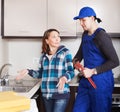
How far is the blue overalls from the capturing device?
201cm

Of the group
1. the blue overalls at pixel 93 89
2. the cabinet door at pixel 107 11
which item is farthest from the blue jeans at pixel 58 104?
the cabinet door at pixel 107 11

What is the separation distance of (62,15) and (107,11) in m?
0.48

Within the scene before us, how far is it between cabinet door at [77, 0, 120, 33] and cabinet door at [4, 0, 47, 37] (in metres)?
0.41

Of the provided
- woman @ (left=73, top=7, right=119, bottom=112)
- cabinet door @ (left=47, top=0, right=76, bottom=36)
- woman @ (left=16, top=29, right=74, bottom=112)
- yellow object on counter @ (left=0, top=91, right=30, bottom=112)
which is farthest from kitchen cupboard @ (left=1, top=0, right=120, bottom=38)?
yellow object on counter @ (left=0, top=91, right=30, bottom=112)

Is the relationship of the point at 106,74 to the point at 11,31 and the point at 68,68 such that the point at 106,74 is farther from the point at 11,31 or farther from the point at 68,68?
the point at 11,31

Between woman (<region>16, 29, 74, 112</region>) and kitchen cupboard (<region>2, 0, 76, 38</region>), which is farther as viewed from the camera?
kitchen cupboard (<region>2, 0, 76, 38</region>)

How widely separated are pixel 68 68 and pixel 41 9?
38.1 inches

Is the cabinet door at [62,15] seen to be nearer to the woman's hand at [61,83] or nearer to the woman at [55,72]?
the woman at [55,72]

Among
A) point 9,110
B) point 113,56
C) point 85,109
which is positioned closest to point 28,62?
point 85,109

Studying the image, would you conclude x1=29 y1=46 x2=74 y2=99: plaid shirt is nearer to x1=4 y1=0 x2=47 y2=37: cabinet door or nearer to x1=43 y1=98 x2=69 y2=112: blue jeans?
x1=43 y1=98 x2=69 y2=112: blue jeans

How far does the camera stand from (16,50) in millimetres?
3205

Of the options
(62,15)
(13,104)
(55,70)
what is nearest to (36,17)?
(62,15)

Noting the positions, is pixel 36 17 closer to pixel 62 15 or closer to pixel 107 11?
pixel 62 15

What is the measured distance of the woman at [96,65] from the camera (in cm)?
192
